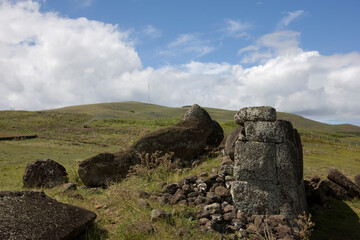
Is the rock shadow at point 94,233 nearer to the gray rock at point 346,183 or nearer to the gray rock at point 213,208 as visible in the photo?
the gray rock at point 213,208

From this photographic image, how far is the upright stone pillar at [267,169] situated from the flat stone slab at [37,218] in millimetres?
4455

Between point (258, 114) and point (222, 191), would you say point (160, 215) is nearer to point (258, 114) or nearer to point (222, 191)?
point (222, 191)

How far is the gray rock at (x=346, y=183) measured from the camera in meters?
13.0

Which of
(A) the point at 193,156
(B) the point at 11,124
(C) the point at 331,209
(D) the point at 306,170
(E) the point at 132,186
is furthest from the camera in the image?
(B) the point at 11,124

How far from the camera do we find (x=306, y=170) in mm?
17406

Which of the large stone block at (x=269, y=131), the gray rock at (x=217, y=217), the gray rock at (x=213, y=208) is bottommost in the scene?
the gray rock at (x=217, y=217)

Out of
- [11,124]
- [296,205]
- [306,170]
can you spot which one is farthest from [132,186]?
[11,124]

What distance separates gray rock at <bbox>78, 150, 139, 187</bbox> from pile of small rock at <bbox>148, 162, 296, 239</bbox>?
3193mm

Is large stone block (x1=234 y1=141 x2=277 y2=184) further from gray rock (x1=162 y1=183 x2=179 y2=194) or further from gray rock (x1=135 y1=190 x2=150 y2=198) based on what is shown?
gray rock (x1=135 y1=190 x2=150 y2=198)

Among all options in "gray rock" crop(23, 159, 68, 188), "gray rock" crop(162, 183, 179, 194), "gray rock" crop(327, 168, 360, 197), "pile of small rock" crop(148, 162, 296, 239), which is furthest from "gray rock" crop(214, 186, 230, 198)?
"gray rock" crop(23, 159, 68, 188)

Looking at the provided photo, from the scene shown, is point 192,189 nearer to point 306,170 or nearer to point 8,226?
point 8,226

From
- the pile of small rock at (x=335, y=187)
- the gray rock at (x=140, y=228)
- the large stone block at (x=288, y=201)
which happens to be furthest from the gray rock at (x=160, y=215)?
the pile of small rock at (x=335, y=187)

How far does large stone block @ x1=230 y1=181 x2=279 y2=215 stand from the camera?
8.52 metres

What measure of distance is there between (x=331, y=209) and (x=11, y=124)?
56.0m
